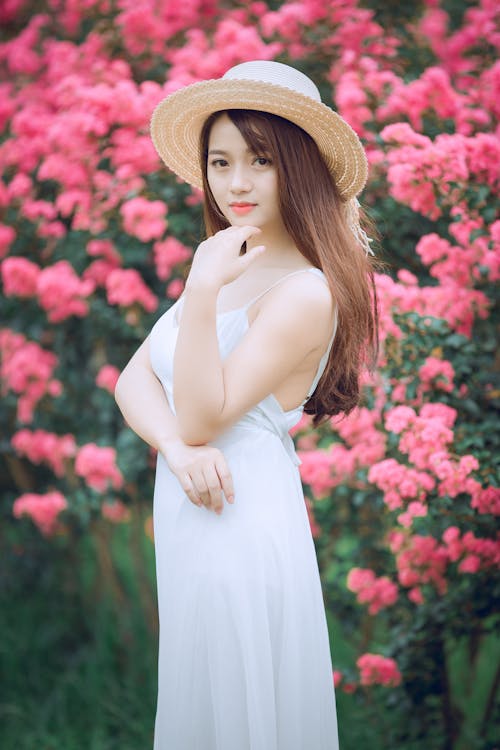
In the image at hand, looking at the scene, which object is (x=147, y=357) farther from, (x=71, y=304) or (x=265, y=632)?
(x=71, y=304)

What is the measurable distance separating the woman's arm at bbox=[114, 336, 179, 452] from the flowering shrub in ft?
2.38

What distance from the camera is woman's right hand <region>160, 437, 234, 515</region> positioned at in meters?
1.52

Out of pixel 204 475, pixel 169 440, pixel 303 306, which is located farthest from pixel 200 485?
pixel 303 306

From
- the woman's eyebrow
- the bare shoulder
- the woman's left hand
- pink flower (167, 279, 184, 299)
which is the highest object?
pink flower (167, 279, 184, 299)

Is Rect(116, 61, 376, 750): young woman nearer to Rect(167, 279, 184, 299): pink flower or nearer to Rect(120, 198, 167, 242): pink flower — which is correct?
Rect(120, 198, 167, 242): pink flower

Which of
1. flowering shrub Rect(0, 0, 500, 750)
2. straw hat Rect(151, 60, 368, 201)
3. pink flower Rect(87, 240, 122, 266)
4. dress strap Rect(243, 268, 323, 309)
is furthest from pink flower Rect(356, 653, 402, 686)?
pink flower Rect(87, 240, 122, 266)

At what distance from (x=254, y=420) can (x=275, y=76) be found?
0.73m

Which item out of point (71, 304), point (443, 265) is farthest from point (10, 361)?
point (443, 265)

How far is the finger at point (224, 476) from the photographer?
152 cm

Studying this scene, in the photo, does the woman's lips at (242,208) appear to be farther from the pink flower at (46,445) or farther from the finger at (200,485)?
the pink flower at (46,445)

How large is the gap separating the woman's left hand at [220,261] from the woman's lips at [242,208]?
0.09 metres

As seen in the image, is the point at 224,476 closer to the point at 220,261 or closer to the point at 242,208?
the point at 220,261

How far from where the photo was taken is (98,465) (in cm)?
293

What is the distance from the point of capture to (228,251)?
1.47 meters
